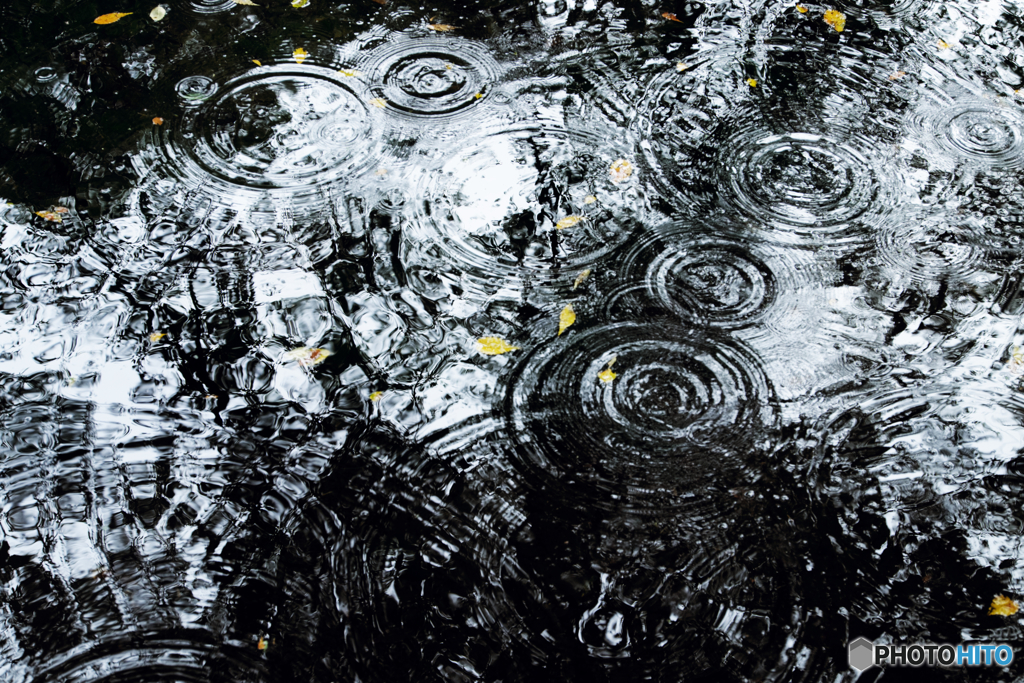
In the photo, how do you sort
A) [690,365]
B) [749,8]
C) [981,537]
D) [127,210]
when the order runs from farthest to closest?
[749,8] < [127,210] < [690,365] < [981,537]

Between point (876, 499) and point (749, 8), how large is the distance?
137 inches

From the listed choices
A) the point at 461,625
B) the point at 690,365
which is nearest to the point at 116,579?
the point at 461,625

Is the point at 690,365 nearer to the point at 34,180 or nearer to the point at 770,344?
the point at 770,344

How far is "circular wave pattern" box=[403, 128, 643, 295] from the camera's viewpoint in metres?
3.34

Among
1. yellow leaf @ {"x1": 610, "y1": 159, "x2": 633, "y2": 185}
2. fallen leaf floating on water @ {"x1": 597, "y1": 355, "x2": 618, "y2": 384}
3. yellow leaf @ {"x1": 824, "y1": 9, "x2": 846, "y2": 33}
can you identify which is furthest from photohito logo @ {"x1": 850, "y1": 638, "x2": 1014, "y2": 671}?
yellow leaf @ {"x1": 824, "y1": 9, "x2": 846, "y2": 33}

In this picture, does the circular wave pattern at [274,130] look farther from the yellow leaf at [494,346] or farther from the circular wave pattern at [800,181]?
the circular wave pattern at [800,181]

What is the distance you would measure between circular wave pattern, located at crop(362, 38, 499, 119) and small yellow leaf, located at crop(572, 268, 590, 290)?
136cm

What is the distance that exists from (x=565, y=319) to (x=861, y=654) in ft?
5.30

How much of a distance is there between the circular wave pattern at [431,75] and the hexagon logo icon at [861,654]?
124 inches

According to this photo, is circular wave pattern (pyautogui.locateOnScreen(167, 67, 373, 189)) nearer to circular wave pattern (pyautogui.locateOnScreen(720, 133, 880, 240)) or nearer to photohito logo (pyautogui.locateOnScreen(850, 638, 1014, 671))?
circular wave pattern (pyautogui.locateOnScreen(720, 133, 880, 240))

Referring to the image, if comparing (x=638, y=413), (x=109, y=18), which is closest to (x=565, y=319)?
(x=638, y=413)

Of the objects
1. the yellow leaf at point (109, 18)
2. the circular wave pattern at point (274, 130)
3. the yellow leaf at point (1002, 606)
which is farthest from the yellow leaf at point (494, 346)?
the yellow leaf at point (109, 18)

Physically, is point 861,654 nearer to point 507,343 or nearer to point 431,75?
point 507,343

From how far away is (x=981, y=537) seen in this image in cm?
255
